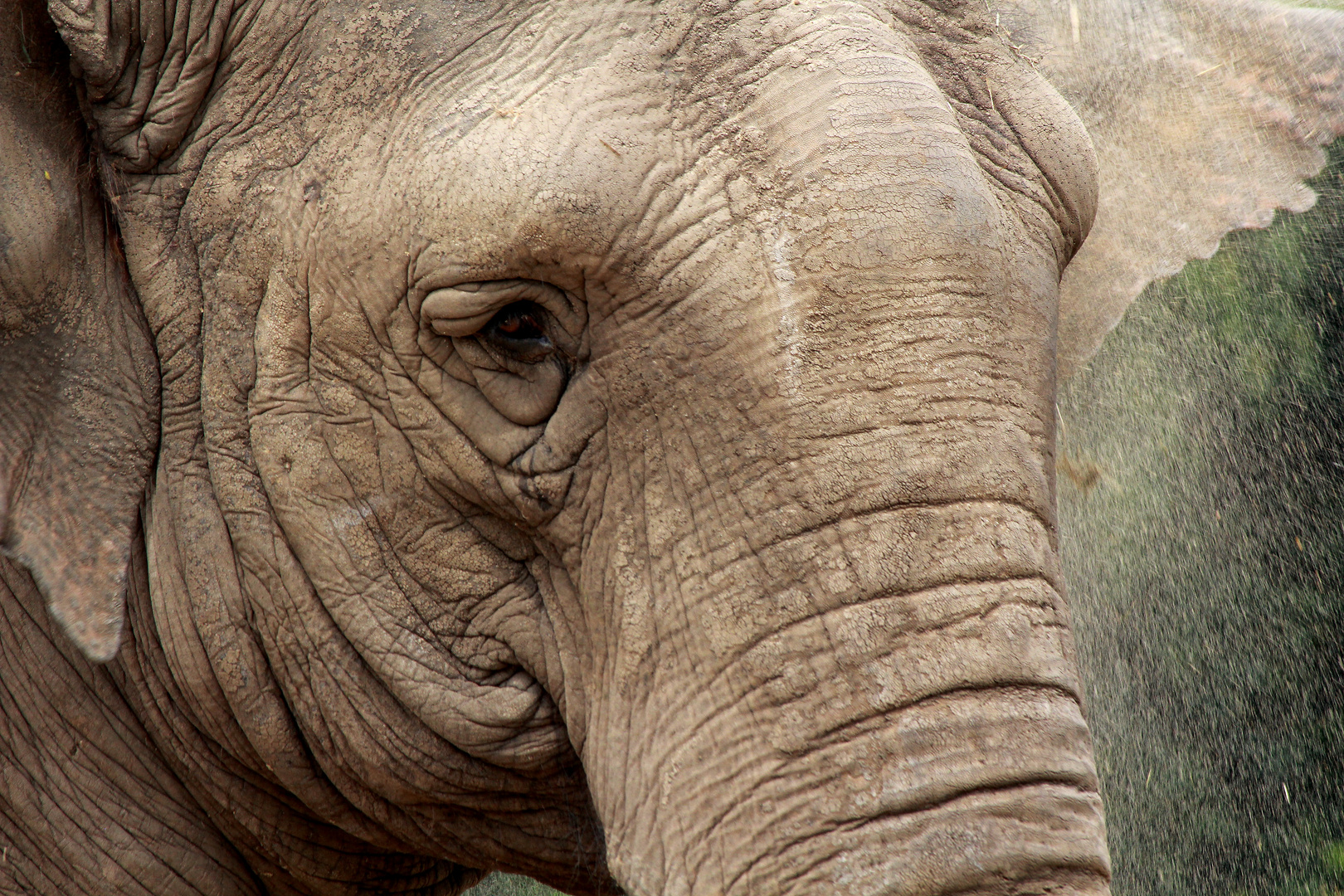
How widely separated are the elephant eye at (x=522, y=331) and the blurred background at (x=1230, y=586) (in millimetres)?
2678

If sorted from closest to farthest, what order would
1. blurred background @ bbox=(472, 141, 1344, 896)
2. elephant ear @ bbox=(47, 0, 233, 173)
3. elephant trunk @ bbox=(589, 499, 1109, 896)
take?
elephant trunk @ bbox=(589, 499, 1109, 896), elephant ear @ bbox=(47, 0, 233, 173), blurred background @ bbox=(472, 141, 1344, 896)

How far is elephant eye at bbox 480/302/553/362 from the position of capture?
76.9 inches

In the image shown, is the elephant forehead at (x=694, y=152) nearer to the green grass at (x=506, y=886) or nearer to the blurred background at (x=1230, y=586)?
the blurred background at (x=1230, y=586)

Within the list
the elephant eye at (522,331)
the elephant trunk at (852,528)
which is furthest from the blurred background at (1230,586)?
the elephant eye at (522,331)

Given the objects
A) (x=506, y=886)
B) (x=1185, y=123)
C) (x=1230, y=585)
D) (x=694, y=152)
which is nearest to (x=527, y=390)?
(x=694, y=152)

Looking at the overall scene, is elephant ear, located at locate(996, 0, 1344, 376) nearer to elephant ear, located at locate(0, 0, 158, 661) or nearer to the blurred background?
elephant ear, located at locate(0, 0, 158, 661)

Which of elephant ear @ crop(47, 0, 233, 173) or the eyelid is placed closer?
the eyelid

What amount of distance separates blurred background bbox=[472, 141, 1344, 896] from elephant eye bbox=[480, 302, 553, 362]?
2.68m

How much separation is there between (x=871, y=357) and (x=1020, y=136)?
481 mm

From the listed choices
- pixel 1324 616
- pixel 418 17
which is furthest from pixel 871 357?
pixel 1324 616

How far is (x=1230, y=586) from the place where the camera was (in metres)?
5.16

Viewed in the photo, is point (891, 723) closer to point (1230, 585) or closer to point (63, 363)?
point (63, 363)

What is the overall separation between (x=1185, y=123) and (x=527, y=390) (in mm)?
1331

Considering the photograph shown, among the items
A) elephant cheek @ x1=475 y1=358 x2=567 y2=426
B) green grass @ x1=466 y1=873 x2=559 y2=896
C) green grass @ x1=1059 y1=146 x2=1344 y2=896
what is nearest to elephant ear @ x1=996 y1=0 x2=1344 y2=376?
elephant cheek @ x1=475 y1=358 x2=567 y2=426
